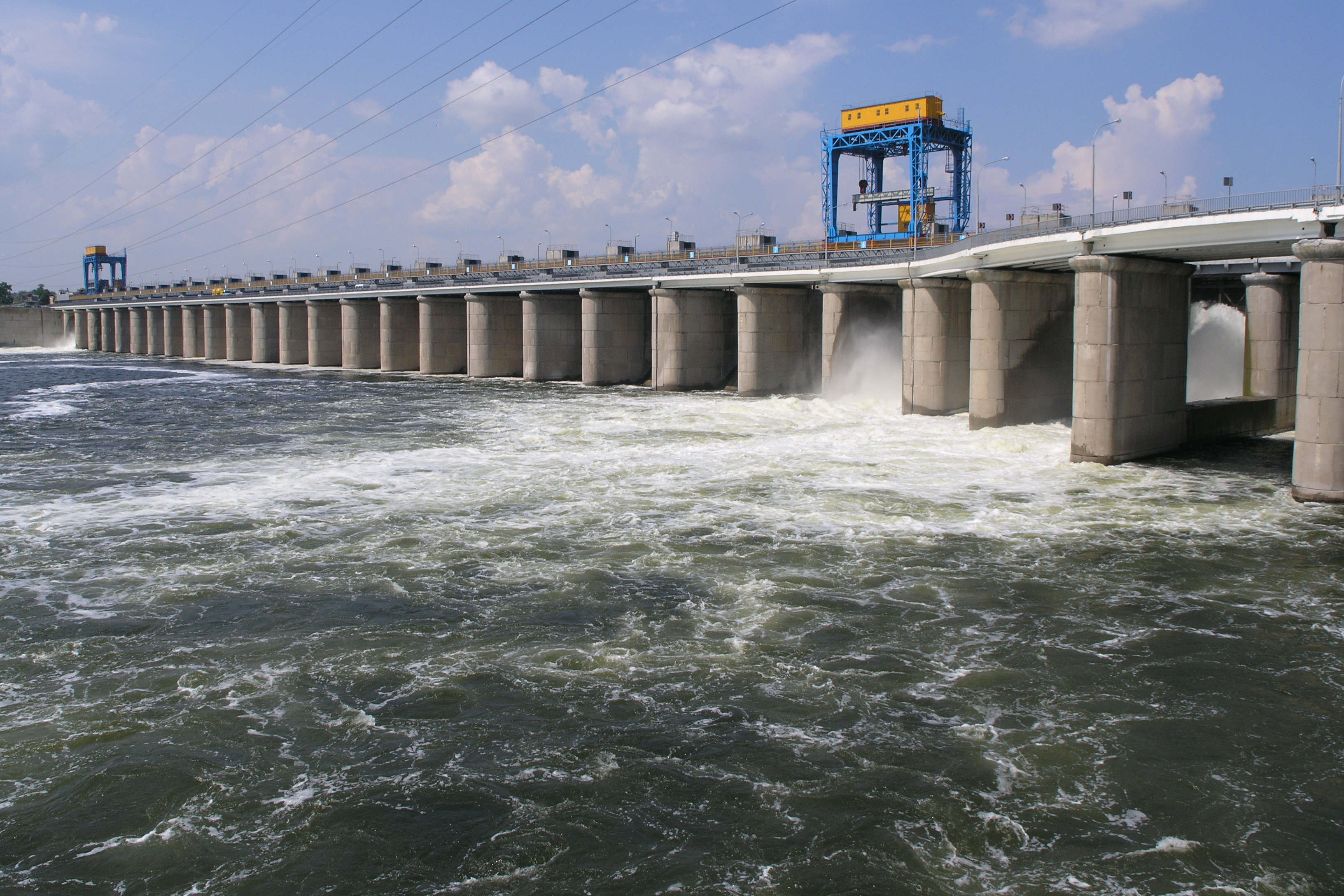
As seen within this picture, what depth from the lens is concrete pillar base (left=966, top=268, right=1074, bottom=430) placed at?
36.9m

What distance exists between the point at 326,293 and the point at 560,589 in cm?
8444

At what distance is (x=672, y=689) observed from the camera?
12773 mm

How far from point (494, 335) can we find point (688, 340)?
20.6 meters

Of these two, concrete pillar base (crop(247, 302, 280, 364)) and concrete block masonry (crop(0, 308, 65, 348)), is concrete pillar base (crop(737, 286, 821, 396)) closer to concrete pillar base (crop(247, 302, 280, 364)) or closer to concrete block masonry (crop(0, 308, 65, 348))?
concrete pillar base (crop(247, 302, 280, 364))

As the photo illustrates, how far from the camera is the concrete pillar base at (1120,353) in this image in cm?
2909

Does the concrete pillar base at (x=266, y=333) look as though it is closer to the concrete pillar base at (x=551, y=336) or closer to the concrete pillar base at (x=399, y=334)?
the concrete pillar base at (x=399, y=334)

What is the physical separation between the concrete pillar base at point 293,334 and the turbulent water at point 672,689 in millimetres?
74239

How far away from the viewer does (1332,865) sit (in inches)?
352

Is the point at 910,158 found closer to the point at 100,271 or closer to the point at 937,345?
the point at 937,345

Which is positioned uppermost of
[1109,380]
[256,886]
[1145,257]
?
[1145,257]

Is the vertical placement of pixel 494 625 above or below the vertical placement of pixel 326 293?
below

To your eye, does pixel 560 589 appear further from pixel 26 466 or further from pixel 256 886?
pixel 26 466

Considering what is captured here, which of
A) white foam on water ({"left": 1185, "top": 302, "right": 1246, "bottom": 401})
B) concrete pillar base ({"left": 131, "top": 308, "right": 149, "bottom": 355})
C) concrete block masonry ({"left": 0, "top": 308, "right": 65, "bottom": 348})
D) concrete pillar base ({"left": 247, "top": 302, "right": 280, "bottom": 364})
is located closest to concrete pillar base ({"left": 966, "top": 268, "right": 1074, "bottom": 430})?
white foam on water ({"left": 1185, "top": 302, "right": 1246, "bottom": 401})

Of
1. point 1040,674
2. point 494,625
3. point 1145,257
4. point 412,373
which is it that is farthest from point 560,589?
point 412,373
